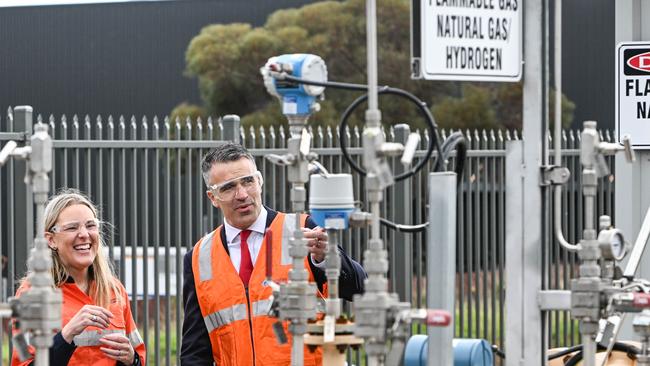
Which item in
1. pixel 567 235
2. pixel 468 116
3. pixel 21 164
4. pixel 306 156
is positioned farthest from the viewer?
pixel 468 116

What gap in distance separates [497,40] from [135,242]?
14.4ft

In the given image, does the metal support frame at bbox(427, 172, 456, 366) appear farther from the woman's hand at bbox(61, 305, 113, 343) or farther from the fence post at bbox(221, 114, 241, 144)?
the fence post at bbox(221, 114, 241, 144)

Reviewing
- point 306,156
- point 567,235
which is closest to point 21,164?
point 306,156

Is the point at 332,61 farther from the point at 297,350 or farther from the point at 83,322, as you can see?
the point at 297,350

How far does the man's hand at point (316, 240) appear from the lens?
5.49 meters

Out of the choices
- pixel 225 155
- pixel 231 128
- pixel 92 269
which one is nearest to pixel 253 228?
pixel 225 155

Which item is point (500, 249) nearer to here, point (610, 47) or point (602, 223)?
point (602, 223)

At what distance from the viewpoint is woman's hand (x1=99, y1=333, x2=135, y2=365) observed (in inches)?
232

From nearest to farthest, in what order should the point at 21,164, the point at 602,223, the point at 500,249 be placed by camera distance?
the point at 602,223, the point at 21,164, the point at 500,249

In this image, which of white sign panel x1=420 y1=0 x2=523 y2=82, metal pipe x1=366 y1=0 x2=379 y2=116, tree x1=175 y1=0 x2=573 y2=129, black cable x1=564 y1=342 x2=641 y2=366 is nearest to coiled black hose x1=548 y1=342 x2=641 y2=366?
black cable x1=564 y1=342 x2=641 y2=366

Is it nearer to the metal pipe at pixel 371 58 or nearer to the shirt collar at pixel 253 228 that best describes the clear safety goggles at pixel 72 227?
the shirt collar at pixel 253 228

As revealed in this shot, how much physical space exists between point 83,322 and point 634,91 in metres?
3.43

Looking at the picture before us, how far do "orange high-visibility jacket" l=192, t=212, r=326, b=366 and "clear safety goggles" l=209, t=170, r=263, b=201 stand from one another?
18 cm

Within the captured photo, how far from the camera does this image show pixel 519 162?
4859mm
